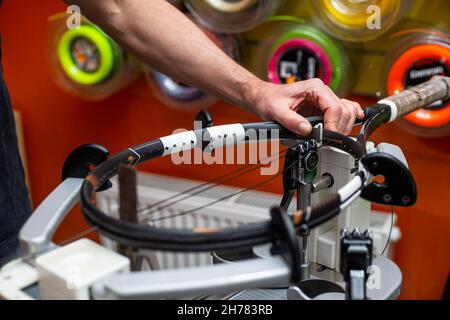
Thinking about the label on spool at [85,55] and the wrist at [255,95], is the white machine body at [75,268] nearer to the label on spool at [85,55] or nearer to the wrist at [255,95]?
the wrist at [255,95]

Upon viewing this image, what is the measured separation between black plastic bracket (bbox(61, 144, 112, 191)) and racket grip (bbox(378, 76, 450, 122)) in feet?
1.47

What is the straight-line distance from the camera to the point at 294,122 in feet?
2.62

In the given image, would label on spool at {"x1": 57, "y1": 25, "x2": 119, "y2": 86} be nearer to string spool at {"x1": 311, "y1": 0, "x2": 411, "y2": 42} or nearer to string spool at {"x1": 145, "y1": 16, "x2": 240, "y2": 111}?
string spool at {"x1": 145, "y1": 16, "x2": 240, "y2": 111}

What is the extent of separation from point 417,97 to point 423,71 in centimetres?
25

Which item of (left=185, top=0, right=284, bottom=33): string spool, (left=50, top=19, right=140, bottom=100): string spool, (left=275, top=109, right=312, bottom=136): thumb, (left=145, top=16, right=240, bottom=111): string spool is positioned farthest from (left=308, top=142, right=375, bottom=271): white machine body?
(left=50, top=19, right=140, bottom=100): string spool

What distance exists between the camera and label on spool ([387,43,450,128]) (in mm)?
1124

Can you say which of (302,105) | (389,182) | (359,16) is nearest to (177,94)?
(359,16)

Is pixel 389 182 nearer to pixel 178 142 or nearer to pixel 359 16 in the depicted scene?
pixel 178 142

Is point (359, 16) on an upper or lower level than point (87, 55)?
upper

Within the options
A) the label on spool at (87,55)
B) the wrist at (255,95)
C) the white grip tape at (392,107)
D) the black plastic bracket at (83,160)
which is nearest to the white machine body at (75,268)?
the black plastic bracket at (83,160)

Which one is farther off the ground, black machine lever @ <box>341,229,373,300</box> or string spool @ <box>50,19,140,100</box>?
string spool @ <box>50,19,140,100</box>

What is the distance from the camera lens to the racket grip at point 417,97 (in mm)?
883

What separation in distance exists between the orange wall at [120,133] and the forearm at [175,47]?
0.49 meters
